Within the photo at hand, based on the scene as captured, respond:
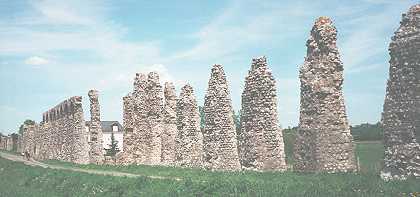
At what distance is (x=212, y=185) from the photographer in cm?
1608

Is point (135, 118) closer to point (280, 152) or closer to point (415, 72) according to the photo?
point (280, 152)

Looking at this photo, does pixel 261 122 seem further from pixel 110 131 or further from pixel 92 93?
pixel 110 131

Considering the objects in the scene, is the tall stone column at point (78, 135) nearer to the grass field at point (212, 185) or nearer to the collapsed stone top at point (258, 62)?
the grass field at point (212, 185)

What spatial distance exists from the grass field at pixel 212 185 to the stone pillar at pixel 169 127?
18.4ft

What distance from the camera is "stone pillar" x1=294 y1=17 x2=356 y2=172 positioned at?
1962 cm

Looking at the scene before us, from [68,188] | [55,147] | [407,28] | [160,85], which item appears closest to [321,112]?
[407,28]

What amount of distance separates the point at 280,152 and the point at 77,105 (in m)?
26.1

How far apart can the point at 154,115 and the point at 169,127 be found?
1283 mm

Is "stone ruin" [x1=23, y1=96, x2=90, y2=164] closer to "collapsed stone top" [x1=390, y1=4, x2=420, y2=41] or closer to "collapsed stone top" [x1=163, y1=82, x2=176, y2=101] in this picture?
"collapsed stone top" [x1=163, y1=82, x2=176, y2=101]

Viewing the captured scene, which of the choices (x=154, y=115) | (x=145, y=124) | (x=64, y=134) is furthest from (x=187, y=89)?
(x=64, y=134)

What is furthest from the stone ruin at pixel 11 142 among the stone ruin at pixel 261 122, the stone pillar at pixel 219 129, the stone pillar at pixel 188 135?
the stone ruin at pixel 261 122

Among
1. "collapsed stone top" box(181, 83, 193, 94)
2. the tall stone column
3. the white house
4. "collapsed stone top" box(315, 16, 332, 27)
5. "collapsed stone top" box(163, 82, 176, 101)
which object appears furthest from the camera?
the white house

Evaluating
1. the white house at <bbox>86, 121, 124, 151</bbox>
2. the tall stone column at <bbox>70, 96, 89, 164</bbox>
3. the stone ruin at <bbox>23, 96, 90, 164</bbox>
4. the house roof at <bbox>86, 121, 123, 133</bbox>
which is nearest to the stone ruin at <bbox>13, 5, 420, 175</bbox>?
the tall stone column at <bbox>70, 96, 89, 164</bbox>

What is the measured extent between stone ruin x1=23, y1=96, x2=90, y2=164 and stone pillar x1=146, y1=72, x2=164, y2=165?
10.3 meters
